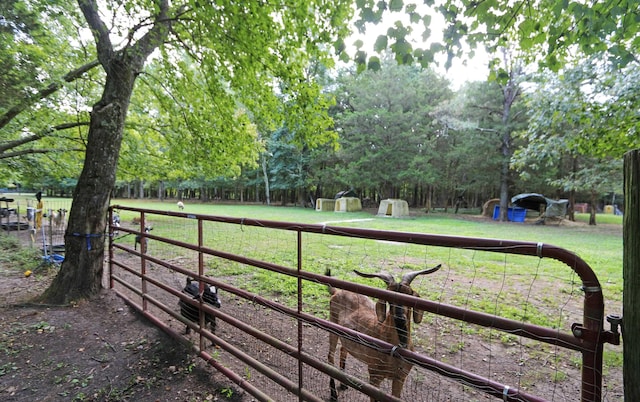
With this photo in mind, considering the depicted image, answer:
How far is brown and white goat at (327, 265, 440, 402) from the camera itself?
176 centimetres

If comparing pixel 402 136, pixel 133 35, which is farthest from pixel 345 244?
pixel 402 136

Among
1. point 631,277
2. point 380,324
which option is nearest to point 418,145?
point 380,324

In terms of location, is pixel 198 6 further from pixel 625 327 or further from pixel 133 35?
pixel 625 327

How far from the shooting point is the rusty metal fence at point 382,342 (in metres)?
1.18

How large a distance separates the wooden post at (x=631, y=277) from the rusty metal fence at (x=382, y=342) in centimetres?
5

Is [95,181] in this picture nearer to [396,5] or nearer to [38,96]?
[38,96]

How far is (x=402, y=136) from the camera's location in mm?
21078

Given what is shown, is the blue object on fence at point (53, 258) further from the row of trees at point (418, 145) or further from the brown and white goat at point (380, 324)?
the brown and white goat at point (380, 324)

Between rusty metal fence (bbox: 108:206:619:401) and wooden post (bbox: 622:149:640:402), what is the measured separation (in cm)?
5

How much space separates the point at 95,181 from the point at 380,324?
15.1ft

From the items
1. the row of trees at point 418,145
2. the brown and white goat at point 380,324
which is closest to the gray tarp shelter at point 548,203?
the row of trees at point 418,145

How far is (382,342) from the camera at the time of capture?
5.41 feet

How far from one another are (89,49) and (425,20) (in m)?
7.40

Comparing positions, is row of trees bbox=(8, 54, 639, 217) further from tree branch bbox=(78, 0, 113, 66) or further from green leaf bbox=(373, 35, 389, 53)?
green leaf bbox=(373, 35, 389, 53)
